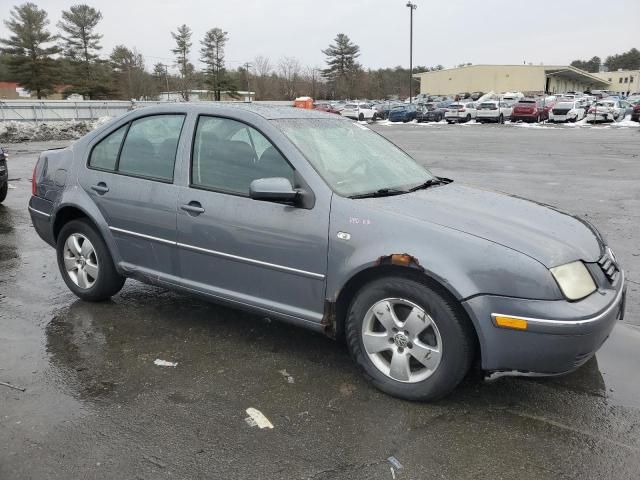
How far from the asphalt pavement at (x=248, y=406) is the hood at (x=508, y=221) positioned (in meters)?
0.89

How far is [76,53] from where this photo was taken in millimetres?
66125

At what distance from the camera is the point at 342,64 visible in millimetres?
106500

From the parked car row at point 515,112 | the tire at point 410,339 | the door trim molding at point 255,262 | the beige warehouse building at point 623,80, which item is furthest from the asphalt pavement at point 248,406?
the beige warehouse building at point 623,80

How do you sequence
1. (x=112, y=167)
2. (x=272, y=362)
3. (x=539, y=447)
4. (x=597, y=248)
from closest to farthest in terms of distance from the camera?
(x=539, y=447), (x=597, y=248), (x=272, y=362), (x=112, y=167)

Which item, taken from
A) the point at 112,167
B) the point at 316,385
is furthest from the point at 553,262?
the point at 112,167

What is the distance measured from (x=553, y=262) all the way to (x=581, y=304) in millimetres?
250

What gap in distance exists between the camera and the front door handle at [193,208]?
3848 mm

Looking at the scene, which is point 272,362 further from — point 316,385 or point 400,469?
point 400,469

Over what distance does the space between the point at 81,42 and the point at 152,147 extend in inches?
2804

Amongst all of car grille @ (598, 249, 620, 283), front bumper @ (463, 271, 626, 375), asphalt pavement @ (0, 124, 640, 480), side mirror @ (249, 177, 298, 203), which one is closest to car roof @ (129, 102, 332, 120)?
side mirror @ (249, 177, 298, 203)

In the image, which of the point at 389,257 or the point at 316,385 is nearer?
the point at 389,257

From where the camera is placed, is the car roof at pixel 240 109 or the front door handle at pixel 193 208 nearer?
the front door handle at pixel 193 208

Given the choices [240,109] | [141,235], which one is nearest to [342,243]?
[240,109]

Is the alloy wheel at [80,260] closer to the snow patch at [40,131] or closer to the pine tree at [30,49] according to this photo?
the snow patch at [40,131]
